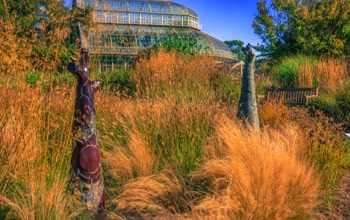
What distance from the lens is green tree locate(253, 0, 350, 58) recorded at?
17.6 meters

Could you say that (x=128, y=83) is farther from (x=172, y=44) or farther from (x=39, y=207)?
(x=39, y=207)

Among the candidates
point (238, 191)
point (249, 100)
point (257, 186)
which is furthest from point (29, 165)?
point (249, 100)

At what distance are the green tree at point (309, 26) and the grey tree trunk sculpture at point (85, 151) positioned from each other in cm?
1539

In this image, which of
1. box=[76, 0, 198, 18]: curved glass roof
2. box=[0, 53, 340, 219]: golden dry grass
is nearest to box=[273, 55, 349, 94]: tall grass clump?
box=[0, 53, 340, 219]: golden dry grass

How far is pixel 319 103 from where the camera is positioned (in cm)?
976

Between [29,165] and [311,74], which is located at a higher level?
[311,74]

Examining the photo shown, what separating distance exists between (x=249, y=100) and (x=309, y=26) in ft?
44.4

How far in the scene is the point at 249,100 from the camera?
5.39m

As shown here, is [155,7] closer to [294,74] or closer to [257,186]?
[294,74]

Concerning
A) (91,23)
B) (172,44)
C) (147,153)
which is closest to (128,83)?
(172,44)

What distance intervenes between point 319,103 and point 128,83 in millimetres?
4497

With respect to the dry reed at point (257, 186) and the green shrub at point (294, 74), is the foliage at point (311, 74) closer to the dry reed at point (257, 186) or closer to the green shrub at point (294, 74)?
the green shrub at point (294, 74)

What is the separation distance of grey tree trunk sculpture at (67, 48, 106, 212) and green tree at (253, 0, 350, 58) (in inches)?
606

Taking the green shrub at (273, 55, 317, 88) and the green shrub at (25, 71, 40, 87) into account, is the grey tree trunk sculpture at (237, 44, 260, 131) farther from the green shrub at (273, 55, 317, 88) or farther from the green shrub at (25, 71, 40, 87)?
the green shrub at (273, 55, 317, 88)
